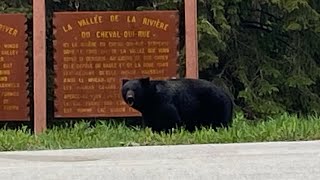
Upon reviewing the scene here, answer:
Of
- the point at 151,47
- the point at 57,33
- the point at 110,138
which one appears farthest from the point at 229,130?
the point at 57,33

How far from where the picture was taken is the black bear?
10492mm

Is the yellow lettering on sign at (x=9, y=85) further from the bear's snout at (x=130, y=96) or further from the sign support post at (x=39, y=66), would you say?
the bear's snout at (x=130, y=96)

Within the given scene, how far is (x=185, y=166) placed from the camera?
728 cm

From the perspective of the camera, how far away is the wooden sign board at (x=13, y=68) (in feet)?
40.4

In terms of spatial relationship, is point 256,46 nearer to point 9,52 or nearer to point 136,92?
point 9,52

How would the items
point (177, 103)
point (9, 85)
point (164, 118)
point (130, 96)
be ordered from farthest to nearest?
point (9, 85), point (177, 103), point (164, 118), point (130, 96)

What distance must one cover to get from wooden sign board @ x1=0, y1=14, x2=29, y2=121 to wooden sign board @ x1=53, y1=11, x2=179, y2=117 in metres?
0.58

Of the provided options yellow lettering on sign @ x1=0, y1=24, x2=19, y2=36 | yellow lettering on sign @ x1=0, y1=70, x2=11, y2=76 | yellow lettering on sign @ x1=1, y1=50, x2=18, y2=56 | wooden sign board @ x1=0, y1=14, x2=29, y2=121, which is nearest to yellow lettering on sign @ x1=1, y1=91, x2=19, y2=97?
wooden sign board @ x1=0, y1=14, x2=29, y2=121

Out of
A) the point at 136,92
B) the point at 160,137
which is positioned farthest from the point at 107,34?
the point at 160,137

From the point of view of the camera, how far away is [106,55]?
12.2m

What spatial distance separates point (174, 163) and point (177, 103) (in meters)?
3.35

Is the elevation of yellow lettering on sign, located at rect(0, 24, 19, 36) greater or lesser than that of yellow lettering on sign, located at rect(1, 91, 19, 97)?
greater

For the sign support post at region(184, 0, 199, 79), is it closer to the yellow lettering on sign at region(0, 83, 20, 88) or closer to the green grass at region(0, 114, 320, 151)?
the green grass at region(0, 114, 320, 151)

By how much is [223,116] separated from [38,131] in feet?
9.50
